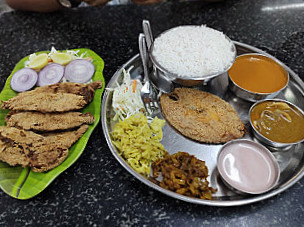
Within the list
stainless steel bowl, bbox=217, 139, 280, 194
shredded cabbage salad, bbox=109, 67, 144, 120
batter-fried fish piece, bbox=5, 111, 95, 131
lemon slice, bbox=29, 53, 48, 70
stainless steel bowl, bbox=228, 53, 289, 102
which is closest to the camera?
stainless steel bowl, bbox=217, 139, 280, 194

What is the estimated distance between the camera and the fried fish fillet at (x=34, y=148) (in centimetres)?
186

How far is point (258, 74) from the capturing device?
2.34 m

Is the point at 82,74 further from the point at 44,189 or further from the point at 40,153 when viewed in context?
the point at 44,189

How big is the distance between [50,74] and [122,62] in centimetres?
83

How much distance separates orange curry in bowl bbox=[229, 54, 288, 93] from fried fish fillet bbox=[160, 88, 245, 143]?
274mm

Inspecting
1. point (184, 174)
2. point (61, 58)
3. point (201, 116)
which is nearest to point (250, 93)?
point (201, 116)

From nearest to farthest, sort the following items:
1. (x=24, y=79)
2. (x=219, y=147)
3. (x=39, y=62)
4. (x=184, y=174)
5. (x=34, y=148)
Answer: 1. (x=184, y=174)
2. (x=34, y=148)
3. (x=219, y=147)
4. (x=24, y=79)
5. (x=39, y=62)

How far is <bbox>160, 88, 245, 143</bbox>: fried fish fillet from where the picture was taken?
2.07 meters

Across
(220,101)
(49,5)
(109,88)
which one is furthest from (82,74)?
(49,5)

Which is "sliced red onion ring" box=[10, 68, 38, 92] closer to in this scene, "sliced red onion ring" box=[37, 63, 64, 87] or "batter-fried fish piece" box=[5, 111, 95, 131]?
"sliced red onion ring" box=[37, 63, 64, 87]

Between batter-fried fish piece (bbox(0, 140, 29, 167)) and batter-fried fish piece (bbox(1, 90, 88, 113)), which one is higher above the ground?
batter-fried fish piece (bbox(1, 90, 88, 113))

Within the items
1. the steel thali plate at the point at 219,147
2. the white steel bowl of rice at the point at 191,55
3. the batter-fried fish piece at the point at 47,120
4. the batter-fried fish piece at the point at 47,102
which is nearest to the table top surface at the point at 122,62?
the steel thali plate at the point at 219,147

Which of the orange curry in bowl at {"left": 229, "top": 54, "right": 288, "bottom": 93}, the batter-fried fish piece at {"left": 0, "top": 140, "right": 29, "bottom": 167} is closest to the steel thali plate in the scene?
the orange curry in bowl at {"left": 229, "top": 54, "right": 288, "bottom": 93}

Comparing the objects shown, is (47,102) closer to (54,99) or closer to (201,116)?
(54,99)
